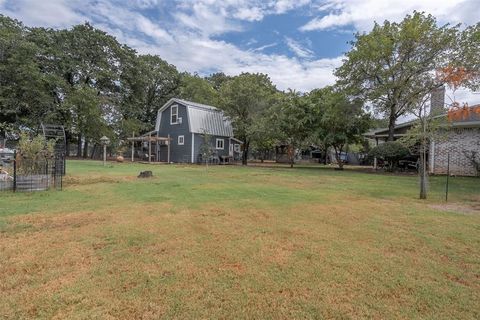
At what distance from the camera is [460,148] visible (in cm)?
1711

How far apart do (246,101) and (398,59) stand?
39.4 ft

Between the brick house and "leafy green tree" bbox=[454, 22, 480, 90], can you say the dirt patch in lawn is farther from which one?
"leafy green tree" bbox=[454, 22, 480, 90]

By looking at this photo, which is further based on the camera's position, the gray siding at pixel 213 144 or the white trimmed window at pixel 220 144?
the white trimmed window at pixel 220 144

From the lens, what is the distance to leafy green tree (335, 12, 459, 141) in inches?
663

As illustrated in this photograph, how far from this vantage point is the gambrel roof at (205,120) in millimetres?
26625

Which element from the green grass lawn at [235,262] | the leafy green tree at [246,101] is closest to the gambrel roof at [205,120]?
the leafy green tree at [246,101]

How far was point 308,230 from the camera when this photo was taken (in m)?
4.82

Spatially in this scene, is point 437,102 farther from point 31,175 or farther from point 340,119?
point 31,175

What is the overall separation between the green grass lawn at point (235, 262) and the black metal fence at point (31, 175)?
1801mm

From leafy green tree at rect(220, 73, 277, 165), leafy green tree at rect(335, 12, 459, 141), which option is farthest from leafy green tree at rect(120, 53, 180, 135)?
leafy green tree at rect(335, 12, 459, 141)

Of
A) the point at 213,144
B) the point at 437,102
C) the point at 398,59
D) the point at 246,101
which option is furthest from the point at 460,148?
the point at 213,144

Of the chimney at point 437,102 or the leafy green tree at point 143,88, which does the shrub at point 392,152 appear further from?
the leafy green tree at point 143,88

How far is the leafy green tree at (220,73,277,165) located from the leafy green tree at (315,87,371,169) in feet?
18.6

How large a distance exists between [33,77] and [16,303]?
97.3 ft
